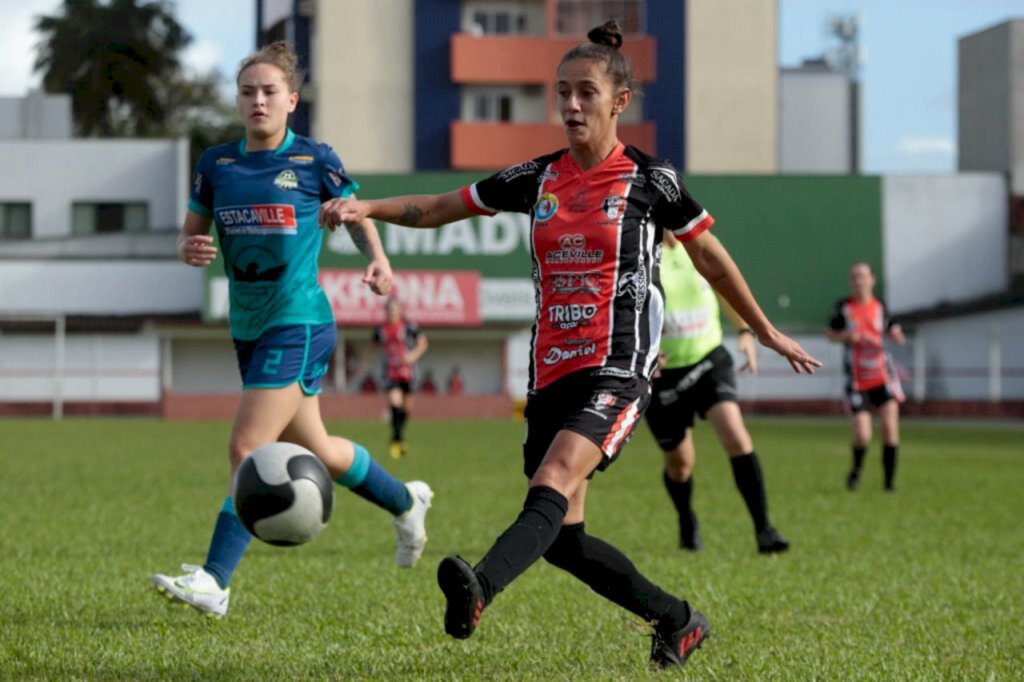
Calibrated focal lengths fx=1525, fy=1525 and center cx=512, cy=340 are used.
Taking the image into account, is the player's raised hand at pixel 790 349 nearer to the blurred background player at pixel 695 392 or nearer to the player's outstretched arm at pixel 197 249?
the player's outstretched arm at pixel 197 249

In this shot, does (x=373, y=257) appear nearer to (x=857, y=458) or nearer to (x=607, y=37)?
(x=607, y=37)

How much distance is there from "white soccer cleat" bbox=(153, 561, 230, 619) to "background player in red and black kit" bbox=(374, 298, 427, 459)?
52.1ft

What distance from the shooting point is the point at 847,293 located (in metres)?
49.6

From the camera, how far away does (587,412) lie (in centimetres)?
518

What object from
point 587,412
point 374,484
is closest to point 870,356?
point 374,484

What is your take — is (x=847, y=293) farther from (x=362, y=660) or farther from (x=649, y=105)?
(x=362, y=660)

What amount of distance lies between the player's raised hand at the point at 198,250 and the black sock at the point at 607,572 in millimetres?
1985

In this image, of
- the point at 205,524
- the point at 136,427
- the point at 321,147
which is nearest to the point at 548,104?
the point at 136,427

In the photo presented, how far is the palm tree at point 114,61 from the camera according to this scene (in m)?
71.2

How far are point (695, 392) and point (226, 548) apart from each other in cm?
381

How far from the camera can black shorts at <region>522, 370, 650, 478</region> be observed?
5.17 meters

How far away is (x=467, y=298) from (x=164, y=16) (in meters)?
31.7

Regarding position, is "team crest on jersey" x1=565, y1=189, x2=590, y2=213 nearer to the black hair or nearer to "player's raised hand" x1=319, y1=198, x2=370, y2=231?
the black hair

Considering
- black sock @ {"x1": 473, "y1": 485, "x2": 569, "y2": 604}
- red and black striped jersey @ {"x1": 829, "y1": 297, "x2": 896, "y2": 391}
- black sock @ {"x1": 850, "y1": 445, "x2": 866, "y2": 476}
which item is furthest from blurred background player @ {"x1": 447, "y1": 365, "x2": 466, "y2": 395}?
black sock @ {"x1": 473, "y1": 485, "x2": 569, "y2": 604}
